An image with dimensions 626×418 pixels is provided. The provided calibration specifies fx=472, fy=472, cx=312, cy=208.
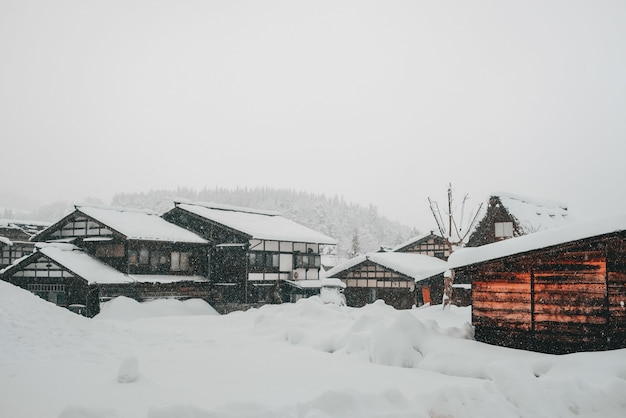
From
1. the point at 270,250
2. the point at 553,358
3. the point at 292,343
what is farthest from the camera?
the point at 270,250

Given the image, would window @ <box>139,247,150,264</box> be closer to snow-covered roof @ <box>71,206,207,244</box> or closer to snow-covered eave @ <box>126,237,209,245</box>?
snow-covered eave @ <box>126,237,209,245</box>

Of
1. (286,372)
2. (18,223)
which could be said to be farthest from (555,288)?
(18,223)

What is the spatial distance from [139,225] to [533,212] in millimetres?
26552

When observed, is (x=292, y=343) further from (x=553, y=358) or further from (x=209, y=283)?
(x=209, y=283)

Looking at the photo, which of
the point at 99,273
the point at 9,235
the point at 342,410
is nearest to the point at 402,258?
the point at 99,273

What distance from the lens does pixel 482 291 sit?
45.5 feet

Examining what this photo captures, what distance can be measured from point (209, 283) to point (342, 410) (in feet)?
87.7

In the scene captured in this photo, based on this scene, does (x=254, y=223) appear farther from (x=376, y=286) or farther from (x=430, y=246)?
(x=430, y=246)

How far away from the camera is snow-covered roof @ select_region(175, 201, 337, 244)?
33.3m

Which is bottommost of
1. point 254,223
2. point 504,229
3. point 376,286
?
point 376,286

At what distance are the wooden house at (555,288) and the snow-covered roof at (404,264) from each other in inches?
725

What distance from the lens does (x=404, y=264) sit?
34.2 m

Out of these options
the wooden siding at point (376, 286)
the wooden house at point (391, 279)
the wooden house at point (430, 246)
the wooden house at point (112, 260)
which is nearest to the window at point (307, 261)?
the wooden house at point (391, 279)

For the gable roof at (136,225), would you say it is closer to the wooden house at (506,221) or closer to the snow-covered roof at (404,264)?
the snow-covered roof at (404,264)
